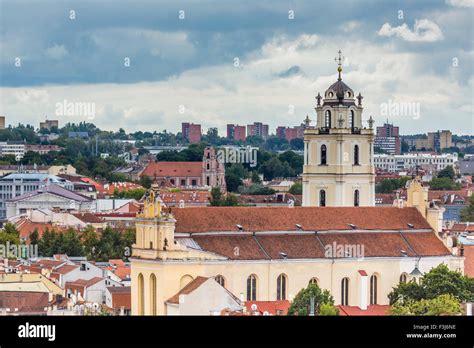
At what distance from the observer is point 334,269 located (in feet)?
132

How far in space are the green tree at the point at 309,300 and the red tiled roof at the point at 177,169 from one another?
88978 mm

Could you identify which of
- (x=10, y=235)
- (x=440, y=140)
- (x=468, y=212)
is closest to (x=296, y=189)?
(x=468, y=212)

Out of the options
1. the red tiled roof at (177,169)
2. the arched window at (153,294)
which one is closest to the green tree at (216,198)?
the red tiled roof at (177,169)

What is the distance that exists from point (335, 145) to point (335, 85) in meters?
1.75

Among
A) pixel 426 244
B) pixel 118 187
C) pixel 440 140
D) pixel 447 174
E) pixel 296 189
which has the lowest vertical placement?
pixel 426 244

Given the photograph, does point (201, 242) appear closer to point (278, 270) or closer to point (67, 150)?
point (278, 270)

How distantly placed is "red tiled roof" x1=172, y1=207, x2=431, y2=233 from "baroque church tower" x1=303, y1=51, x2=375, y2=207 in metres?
4.82

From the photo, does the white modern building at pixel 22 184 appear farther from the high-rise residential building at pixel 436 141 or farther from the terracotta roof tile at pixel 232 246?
the high-rise residential building at pixel 436 141

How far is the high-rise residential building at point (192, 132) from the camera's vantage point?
490 feet

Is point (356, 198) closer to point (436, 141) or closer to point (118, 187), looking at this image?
point (118, 187)

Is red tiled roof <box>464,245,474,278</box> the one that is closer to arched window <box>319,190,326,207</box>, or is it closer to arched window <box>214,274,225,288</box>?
arched window <box>319,190,326,207</box>

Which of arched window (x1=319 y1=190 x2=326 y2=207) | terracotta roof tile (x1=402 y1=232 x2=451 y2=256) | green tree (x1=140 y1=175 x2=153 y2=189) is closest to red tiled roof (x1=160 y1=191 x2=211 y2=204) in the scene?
green tree (x1=140 y1=175 x2=153 y2=189)

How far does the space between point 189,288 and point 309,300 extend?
287 cm

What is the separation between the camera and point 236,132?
14000 cm
